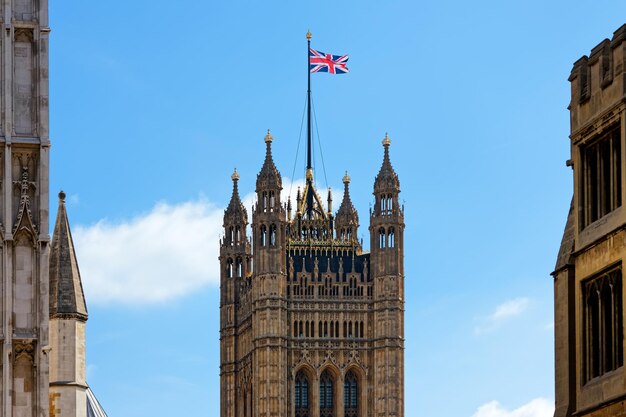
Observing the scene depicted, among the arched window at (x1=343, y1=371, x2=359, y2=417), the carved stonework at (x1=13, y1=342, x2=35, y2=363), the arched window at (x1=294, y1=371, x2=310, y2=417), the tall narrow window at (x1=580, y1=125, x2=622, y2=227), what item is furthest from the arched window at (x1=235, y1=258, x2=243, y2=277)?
the tall narrow window at (x1=580, y1=125, x2=622, y2=227)

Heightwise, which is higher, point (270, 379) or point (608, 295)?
point (270, 379)

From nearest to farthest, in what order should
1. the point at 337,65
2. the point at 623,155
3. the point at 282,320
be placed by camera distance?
the point at 623,155 < the point at 337,65 < the point at 282,320

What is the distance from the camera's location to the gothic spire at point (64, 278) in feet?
140

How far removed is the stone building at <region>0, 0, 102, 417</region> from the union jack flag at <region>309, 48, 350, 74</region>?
337ft

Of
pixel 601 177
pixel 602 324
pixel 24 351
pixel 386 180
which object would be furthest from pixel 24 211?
pixel 386 180

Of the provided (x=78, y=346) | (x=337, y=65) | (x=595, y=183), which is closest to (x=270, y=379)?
(x=337, y=65)

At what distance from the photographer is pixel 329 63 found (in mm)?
139250

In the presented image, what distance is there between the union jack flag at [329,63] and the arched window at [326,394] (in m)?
22.5

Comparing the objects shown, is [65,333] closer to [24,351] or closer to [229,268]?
[24,351]

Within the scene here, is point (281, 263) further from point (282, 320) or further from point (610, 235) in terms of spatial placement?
point (610, 235)

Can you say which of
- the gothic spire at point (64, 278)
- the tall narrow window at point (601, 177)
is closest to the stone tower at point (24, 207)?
the gothic spire at point (64, 278)

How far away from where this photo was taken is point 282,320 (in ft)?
489

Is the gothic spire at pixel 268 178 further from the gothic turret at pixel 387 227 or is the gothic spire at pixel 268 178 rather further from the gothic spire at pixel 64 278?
the gothic spire at pixel 64 278

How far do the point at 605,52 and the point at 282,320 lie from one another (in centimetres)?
12119
